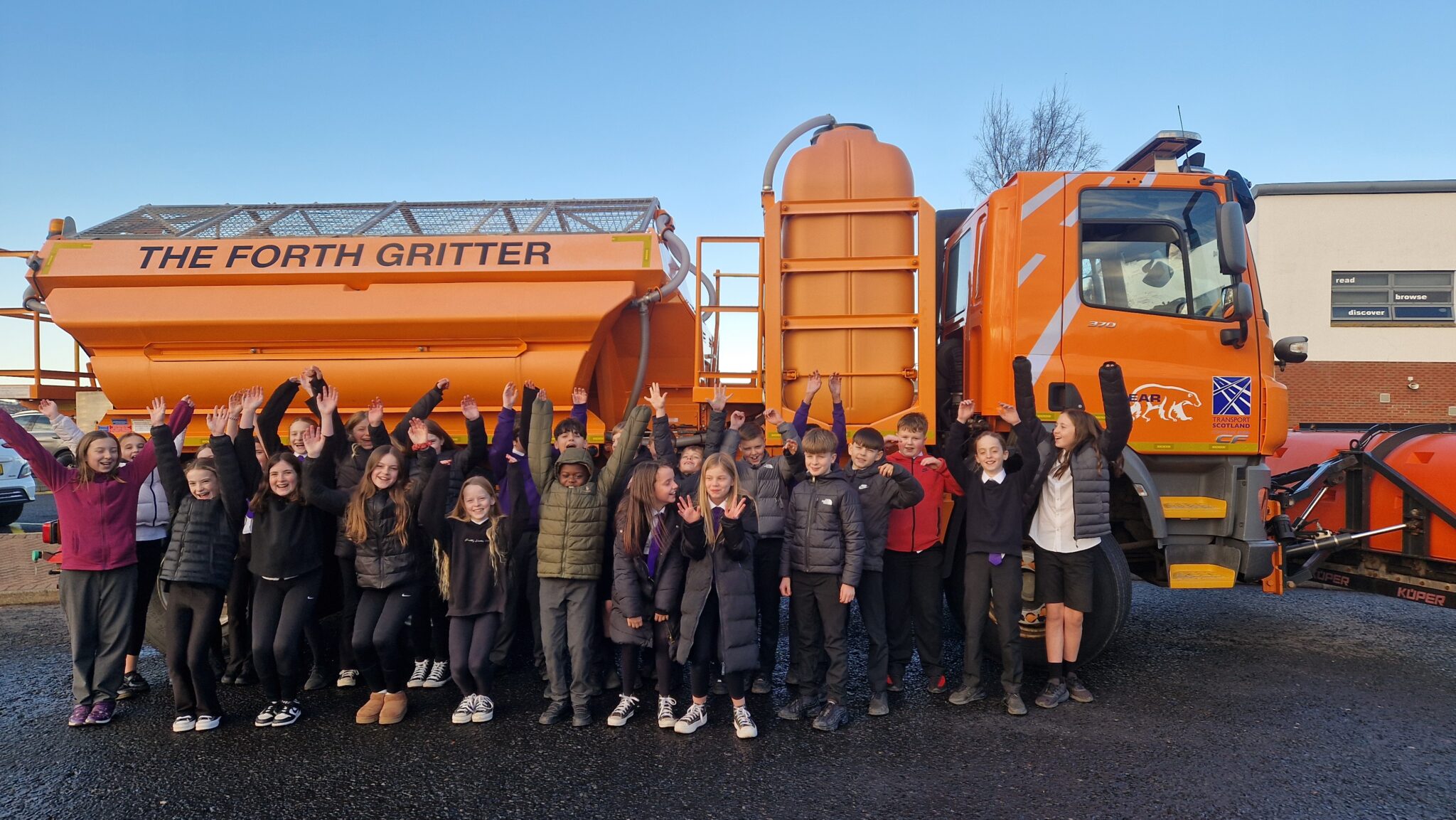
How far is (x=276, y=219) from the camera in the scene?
6094mm

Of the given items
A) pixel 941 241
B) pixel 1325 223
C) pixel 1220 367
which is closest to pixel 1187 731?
pixel 1220 367

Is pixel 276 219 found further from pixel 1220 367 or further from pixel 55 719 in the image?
pixel 1220 367

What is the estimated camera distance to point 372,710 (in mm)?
4285

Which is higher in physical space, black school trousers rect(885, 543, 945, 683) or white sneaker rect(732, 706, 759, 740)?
black school trousers rect(885, 543, 945, 683)

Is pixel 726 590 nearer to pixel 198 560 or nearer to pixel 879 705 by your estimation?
pixel 879 705

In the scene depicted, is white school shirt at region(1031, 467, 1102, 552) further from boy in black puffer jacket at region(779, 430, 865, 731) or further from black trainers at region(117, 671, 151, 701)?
black trainers at region(117, 671, 151, 701)

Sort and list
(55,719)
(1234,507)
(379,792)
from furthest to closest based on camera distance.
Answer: (1234,507) → (55,719) → (379,792)

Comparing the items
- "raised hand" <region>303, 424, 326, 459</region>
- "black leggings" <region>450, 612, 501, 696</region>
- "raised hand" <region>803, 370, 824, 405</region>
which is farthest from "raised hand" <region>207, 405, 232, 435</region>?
"raised hand" <region>803, 370, 824, 405</region>

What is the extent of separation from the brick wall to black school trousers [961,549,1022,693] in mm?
16106

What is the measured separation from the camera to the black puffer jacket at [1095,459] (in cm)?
440

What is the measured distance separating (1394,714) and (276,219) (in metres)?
8.01

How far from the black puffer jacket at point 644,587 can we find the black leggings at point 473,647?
0.67 meters

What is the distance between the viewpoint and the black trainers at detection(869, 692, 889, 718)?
14.1 ft

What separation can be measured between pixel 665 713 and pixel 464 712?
1087 millimetres
